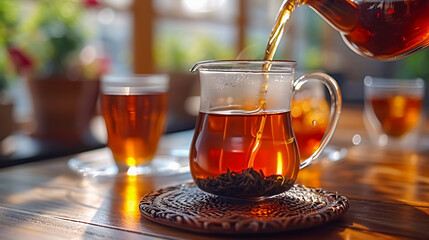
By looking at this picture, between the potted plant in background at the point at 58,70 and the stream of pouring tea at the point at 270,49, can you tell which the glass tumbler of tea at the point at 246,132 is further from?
the potted plant in background at the point at 58,70

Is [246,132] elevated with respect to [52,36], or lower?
lower

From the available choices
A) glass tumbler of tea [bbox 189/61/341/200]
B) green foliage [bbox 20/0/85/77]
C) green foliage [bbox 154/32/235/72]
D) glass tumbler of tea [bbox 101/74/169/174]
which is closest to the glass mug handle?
glass tumbler of tea [bbox 189/61/341/200]

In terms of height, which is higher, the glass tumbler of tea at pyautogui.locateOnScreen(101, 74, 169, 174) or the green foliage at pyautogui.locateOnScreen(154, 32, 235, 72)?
the green foliage at pyautogui.locateOnScreen(154, 32, 235, 72)

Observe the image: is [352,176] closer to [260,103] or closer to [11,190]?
[260,103]

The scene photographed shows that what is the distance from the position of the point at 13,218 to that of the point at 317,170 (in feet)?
1.75

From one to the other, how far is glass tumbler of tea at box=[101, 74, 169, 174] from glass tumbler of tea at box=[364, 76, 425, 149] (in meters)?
0.55

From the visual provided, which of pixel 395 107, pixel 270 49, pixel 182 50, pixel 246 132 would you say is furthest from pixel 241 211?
pixel 182 50

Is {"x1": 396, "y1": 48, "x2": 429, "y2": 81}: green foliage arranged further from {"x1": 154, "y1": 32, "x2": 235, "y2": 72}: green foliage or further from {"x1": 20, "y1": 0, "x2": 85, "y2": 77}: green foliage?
{"x1": 20, "y1": 0, "x2": 85, "y2": 77}: green foliage

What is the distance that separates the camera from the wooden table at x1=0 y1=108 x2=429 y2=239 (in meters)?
0.56

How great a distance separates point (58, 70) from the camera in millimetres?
1617

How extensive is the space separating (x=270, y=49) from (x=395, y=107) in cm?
67

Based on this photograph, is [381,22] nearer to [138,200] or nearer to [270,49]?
[270,49]

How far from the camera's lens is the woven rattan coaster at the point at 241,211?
54 centimetres

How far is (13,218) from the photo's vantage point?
630mm
